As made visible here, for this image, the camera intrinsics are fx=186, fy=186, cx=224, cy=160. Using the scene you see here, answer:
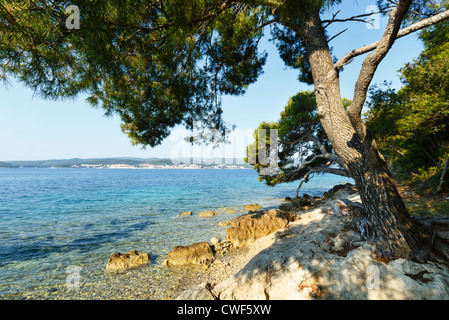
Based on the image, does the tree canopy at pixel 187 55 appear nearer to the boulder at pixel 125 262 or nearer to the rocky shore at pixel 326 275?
the rocky shore at pixel 326 275

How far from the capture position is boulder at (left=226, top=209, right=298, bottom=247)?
7842 mm

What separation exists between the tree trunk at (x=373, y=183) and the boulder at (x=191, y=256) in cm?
499

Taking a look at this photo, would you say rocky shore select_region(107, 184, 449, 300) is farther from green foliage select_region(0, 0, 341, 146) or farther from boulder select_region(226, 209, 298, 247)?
green foliage select_region(0, 0, 341, 146)

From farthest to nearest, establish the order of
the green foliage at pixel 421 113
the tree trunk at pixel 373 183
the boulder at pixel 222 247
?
1. the green foliage at pixel 421 113
2. the boulder at pixel 222 247
3. the tree trunk at pixel 373 183

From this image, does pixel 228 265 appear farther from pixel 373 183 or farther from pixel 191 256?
pixel 373 183

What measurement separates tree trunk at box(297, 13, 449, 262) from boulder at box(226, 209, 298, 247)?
488 centimetres

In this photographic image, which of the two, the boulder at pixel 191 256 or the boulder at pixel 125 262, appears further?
the boulder at pixel 191 256

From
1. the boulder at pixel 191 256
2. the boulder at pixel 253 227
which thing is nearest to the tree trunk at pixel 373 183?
the boulder at pixel 253 227

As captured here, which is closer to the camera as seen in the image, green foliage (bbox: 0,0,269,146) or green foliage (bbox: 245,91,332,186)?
green foliage (bbox: 0,0,269,146)

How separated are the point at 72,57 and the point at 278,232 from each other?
27.6 ft

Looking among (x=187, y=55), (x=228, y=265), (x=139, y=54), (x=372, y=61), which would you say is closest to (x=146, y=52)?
(x=139, y=54)

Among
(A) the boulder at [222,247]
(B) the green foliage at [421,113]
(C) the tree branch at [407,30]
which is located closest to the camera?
(C) the tree branch at [407,30]

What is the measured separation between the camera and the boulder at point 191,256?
6.41 meters

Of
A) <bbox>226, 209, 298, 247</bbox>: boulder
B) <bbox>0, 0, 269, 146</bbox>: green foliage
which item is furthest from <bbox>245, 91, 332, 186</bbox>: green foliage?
<bbox>0, 0, 269, 146</bbox>: green foliage
